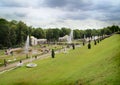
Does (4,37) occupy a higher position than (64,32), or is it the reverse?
(64,32)

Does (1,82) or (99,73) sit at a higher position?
(99,73)

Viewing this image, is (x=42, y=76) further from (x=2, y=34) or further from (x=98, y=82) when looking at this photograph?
(x=2, y=34)

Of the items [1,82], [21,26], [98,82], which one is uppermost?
[21,26]

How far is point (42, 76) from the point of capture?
119 ft

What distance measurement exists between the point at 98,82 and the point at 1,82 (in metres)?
18.5

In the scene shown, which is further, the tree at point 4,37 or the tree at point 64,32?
the tree at point 64,32

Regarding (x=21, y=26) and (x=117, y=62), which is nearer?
(x=117, y=62)

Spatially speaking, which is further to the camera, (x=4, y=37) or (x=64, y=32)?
(x=64, y=32)

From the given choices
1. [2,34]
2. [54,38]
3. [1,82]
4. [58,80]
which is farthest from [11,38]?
[58,80]

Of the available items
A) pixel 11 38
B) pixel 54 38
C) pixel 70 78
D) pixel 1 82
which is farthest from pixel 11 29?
pixel 70 78

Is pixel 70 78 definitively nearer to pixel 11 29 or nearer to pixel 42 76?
pixel 42 76

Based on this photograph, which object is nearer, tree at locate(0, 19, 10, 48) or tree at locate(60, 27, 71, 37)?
tree at locate(0, 19, 10, 48)

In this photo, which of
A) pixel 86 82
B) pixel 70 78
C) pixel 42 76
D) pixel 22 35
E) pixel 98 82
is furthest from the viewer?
→ pixel 22 35

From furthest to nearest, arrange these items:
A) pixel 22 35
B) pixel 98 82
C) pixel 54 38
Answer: pixel 54 38 < pixel 22 35 < pixel 98 82
